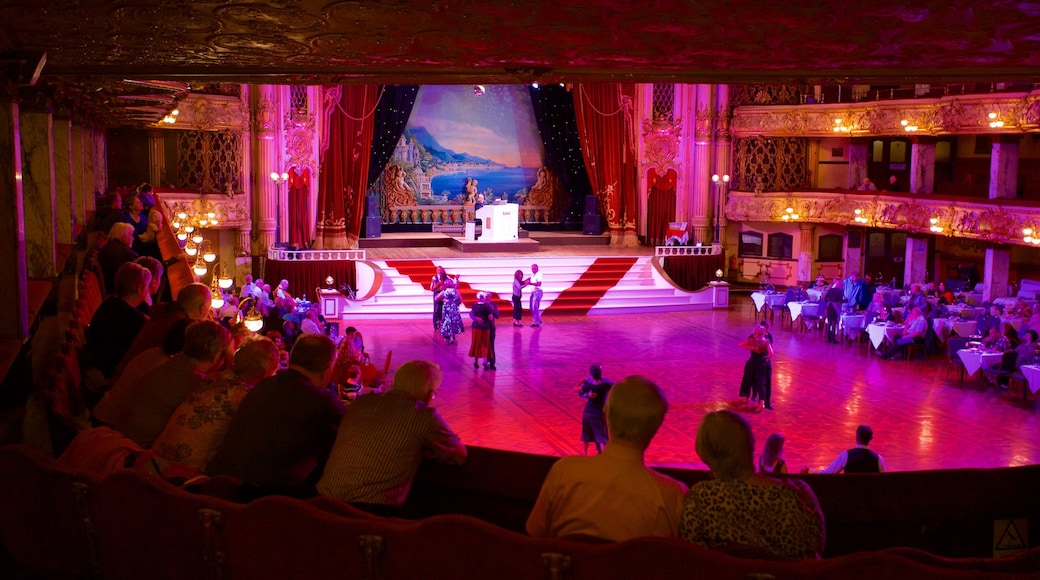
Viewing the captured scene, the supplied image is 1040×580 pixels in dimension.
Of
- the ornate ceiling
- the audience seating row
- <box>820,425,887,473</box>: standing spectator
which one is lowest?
<box>820,425,887,473</box>: standing spectator

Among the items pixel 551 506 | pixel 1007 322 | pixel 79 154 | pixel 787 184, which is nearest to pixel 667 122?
pixel 787 184

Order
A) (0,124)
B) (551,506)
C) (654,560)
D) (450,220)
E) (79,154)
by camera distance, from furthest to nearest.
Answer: (450,220) < (79,154) < (0,124) < (551,506) < (654,560)

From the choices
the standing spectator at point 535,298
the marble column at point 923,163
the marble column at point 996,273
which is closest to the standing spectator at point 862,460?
the standing spectator at point 535,298

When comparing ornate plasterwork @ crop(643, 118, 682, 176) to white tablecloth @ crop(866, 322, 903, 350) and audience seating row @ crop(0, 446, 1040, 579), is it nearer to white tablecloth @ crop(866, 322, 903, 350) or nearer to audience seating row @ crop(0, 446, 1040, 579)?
white tablecloth @ crop(866, 322, 903, 350)

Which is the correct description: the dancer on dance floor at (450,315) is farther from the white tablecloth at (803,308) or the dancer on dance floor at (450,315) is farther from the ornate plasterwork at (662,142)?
the ornate plasterwork at (662,142)

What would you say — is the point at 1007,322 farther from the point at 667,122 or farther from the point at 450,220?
the point at 450,220

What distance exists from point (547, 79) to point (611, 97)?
19.0 m

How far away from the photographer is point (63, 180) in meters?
11.4

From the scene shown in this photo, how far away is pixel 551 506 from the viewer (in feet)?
10.7

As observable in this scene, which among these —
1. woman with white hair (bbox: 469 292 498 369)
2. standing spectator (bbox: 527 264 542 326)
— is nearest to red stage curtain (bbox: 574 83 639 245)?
standing spectator (bbox: 527 264 542 326)

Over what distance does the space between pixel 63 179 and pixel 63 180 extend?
1 cm

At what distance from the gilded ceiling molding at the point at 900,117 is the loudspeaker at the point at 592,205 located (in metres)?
3.91

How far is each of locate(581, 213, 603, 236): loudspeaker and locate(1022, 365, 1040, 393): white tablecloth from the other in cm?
1452

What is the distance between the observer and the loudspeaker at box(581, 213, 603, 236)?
26766 mm
